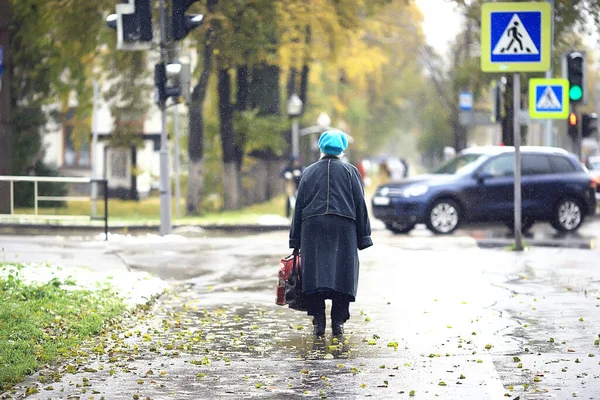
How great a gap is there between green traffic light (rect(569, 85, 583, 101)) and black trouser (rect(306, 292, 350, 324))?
16887 mm

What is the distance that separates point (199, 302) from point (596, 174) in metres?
27.1

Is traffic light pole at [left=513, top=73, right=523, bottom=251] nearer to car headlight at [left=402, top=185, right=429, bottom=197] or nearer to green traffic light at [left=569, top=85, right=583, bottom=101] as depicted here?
car headlight at [left=402, top=185, right=429, bottom=197]

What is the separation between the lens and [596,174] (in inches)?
1516

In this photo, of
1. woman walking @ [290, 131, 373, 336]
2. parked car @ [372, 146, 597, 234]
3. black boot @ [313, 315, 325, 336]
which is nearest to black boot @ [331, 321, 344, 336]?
woman walking @ [290, 131, 373, 336]

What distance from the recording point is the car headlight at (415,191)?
24.0m

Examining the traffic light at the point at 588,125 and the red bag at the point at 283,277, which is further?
the traffic light at the point at 588,125

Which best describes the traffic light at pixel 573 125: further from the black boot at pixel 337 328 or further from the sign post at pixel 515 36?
the black boot at pixel 337 328

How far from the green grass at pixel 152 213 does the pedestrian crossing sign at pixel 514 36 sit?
8.09 m

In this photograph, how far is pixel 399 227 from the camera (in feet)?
82.2

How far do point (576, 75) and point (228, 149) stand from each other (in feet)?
36.4

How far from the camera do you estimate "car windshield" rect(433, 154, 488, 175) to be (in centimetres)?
2456

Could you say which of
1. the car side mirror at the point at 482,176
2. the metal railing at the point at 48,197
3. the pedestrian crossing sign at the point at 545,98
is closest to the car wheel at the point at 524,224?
the car side mirror at the point at 482,176

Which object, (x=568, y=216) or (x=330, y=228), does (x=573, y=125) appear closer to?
(x=568, y=216)

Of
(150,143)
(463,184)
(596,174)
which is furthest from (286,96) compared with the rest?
(463,184)
